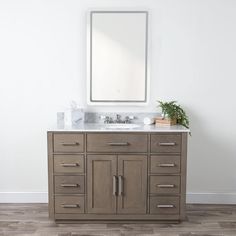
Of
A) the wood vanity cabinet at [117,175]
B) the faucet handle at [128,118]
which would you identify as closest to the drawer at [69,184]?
the wood vanity cabinet at [117,175]

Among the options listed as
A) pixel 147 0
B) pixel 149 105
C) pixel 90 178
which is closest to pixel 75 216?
pixel 90 178

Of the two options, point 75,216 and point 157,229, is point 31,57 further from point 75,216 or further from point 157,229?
point 157,229

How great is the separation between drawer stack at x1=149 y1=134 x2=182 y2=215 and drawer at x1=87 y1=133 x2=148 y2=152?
0.10 m

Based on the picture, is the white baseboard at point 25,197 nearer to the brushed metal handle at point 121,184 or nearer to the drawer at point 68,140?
the drawer at point 68,140

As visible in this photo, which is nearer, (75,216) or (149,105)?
(75,216)

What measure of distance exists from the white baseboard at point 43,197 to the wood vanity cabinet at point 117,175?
1.84 ft

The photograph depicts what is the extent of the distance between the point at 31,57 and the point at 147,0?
1.21 metres

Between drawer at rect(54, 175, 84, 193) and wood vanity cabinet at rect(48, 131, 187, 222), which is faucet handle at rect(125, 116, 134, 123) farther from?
drawer at rect(54, 175, 84, 193)

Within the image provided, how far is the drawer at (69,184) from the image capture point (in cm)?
288

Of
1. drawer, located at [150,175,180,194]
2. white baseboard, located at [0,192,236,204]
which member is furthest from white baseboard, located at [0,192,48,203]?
drawer, located at [150,175,180,194]

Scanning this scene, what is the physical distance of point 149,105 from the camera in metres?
3.35

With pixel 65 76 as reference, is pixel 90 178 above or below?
below

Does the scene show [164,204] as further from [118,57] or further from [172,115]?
[118,57]

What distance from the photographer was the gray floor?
2.76 metres
